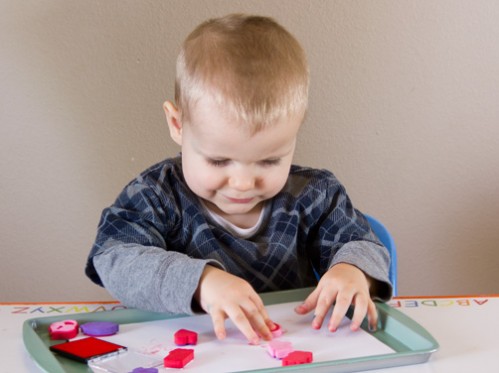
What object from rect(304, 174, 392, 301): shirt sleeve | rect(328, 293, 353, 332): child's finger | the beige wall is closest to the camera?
rect(328, 293, 353, 332): child's finger

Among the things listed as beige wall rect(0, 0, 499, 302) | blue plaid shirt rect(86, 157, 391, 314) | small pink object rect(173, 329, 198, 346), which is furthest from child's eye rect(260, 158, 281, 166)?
beige wall rect(0, 0, 499, 302)

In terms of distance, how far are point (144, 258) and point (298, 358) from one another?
0.23m

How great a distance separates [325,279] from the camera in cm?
78

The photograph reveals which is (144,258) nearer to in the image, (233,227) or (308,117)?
(233,227)

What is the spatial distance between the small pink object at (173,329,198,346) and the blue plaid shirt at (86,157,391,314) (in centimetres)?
10

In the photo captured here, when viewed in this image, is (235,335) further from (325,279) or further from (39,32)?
(39,32)

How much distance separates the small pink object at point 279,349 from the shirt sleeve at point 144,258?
10 centimetres

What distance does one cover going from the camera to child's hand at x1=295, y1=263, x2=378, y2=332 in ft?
2.41

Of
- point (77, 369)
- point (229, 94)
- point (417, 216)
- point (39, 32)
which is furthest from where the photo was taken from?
point (417, 216)

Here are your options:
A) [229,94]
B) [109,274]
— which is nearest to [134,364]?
[109,274]

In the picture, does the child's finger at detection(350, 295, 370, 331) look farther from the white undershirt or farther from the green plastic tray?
the white undershirt

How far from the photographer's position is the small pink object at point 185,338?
0.69 meters

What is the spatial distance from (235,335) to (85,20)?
0.63 m

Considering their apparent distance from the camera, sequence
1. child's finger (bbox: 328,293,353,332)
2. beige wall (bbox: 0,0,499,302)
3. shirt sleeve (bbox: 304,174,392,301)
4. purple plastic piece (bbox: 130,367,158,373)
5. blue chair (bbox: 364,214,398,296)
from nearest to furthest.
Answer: purple plastic piece (bbox: 130,367,158,373)
child's finger (bbox: 328,293,353,332)
shirt sleeve (bbox: 304,174,392,301)
blue chair (bbox: 364,214,398,296)
beige wall (bbox: 0,0,499,302)
